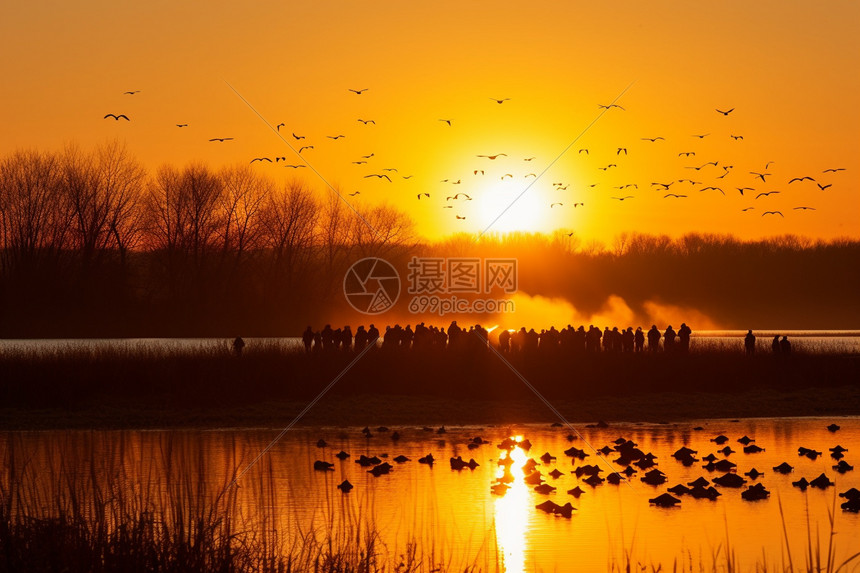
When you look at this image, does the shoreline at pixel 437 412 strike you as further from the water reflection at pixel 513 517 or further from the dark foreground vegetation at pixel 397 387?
the water reflection at pixel 513 517

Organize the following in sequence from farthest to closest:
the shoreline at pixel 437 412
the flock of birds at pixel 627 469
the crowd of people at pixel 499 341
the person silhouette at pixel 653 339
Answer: the person silhouette at pixel 653 339 → the crowd of people at pixel 499 341 → the shoreline at pixel 437 412 → the flock of birds at pixel 627 469

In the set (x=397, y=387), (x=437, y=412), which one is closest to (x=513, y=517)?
(x=437, y=412)

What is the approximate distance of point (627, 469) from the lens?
2116cm

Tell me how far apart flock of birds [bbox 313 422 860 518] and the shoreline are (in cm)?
614

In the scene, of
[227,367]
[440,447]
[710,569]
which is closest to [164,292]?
[227,367]

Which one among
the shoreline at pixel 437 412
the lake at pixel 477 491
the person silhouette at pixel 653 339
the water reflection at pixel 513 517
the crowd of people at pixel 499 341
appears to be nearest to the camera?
the lake at pixel 477 491

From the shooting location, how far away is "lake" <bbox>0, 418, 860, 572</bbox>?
1430 cm

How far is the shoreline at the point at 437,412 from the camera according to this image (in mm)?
30875

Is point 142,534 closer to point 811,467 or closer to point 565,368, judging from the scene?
point 811,467

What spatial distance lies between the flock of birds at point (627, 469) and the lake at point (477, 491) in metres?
0.15

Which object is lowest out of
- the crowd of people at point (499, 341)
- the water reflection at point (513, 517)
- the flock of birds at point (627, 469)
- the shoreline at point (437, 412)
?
the water reflection at point (513, 517)

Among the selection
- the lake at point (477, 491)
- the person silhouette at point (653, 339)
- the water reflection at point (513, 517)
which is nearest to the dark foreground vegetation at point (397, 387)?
the person silhouette at point (653, 339)

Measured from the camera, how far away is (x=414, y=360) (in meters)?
36.6

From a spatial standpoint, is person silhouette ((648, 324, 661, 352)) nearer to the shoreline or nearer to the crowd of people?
the crowd of people
